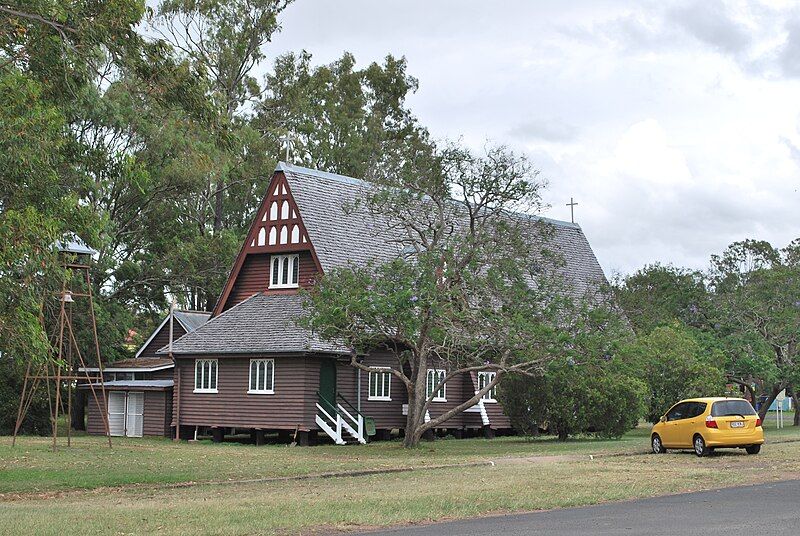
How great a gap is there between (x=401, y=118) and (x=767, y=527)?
190 feet

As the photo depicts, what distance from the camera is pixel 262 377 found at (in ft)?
135

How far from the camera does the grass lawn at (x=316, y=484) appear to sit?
653 inches

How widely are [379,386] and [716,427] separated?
14969 millimetres

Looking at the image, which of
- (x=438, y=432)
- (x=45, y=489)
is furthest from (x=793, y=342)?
(x=45, y=489)

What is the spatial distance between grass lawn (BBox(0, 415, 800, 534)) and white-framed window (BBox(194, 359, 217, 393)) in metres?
6.49

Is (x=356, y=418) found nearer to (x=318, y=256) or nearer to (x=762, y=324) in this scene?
(x=318, y=256)

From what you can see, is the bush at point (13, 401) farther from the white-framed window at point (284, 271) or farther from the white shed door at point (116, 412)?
the white-framed window at point (284, 271)

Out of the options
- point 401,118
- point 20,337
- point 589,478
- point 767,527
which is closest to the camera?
point 767,527

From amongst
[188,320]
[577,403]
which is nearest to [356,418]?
[577,403]

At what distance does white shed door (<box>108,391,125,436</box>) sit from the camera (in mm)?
46031

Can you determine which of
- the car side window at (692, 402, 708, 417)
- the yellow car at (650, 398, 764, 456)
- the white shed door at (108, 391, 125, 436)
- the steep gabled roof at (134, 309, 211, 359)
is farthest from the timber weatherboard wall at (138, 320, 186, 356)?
the car side window at (692, 402, 708, 417)

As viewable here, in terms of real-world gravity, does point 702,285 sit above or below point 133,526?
above

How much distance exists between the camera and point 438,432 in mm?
44750

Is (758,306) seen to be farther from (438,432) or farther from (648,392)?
(438,432)
